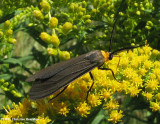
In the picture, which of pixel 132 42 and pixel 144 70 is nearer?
pixel 144 70

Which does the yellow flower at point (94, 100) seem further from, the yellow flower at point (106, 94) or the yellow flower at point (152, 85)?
the yellow flower at point (152, 85)

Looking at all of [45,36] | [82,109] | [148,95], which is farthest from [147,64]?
[45,36]

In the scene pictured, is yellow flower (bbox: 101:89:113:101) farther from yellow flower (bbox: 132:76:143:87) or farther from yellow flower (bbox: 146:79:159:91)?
yellow flower (bbox: 146:79:159:91)

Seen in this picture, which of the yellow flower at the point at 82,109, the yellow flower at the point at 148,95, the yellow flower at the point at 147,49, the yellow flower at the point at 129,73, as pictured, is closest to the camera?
the yellow flower at the point at 82,109

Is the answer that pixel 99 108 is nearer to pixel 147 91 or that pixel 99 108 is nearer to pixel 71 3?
pixel 147 91

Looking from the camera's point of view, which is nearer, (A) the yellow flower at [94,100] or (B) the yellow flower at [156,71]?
(A) the yellow flower at [94,100]

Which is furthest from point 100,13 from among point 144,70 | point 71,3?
point 144,70

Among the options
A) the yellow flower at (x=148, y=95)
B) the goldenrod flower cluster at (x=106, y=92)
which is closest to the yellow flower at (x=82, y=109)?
the goldenrod flower cluster at (x=106, y=92)

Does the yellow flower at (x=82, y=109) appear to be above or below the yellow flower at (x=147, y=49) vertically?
below

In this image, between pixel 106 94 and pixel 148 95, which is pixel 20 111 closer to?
pixel 106 94
